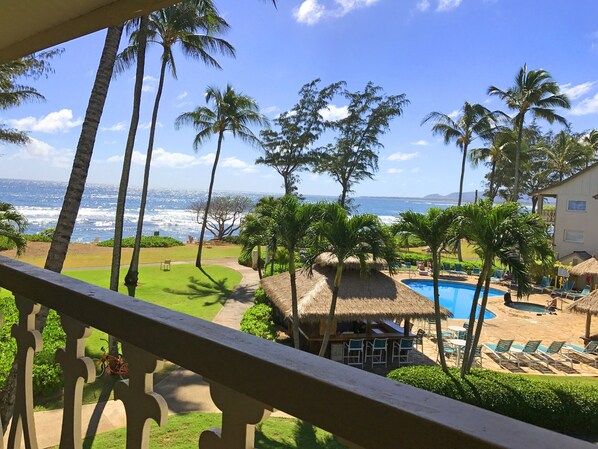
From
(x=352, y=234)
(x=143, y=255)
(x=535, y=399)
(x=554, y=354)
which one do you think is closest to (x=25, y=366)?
(x=352, y=234)

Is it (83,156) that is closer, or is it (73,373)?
(73,373)

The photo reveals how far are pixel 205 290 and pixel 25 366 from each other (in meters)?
18.9

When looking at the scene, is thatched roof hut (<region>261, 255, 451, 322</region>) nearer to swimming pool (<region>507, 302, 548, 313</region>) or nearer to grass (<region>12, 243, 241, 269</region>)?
swimming pool (<region>507, 302, 548, 313</region>)

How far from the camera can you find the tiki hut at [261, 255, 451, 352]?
12930mm

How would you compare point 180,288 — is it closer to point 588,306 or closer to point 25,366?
point 588,306

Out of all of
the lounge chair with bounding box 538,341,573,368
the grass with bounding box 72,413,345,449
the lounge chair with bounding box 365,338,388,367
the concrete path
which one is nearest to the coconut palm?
the lounge chair with bounding box 365,338,388,367

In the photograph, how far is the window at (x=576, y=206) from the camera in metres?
28.0

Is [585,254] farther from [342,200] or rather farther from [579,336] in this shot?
[342,200]

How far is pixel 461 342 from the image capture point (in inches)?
551

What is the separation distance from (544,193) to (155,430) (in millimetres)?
30785

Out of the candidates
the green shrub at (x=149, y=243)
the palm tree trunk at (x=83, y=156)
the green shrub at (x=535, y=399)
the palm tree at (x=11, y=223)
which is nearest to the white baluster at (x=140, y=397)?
the palm tree trunk at (x=83, y=156)

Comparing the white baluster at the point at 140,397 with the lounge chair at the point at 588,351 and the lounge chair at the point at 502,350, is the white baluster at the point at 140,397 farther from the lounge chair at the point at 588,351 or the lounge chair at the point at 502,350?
the lounge chair at the point at 588,351

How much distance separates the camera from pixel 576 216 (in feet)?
93.0

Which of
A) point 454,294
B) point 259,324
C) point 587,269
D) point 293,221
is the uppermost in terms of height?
point 293,221
